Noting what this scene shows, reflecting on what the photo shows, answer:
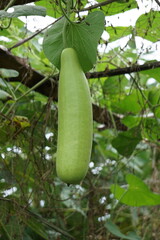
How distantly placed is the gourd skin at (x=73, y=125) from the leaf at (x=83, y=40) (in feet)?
0.21

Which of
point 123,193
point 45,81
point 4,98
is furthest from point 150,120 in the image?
point 4,98

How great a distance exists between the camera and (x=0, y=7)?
3.74 feet

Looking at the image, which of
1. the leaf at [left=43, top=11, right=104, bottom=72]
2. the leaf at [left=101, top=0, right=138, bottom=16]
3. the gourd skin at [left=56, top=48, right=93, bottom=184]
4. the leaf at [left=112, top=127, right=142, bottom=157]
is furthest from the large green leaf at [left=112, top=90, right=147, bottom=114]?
the gourd skin at [left=56, top=48, right=93, bottom=184]

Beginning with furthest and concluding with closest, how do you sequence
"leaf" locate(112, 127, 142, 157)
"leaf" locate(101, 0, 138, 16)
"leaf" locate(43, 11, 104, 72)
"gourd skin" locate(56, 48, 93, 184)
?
1. "leaf" locate(112, 127, 142, 157)
2. "leaf" locate(101, 0, 138, 16)
3. "leaf" locate(43, 11, 104, 72)
4. "gourd skin" locate(56, 48, 93, 184)

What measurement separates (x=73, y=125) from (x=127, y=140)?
86cm

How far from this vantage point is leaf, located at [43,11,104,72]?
0.89 m

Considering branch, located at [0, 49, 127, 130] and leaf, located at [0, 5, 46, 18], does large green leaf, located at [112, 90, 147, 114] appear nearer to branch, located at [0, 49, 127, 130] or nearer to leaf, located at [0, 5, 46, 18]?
branch, located at [0, 49, 127, 130]

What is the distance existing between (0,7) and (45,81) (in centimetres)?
32

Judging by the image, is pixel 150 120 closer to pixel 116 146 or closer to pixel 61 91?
pixel 116 146

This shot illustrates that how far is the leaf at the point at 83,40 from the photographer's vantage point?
886mm

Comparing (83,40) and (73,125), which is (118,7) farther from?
(73,125)

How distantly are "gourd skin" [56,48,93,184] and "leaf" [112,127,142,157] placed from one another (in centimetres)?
78

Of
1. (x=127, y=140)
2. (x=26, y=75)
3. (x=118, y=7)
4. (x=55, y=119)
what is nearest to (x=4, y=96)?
(x=26, y=75)

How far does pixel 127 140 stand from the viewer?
1.60 meters
